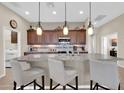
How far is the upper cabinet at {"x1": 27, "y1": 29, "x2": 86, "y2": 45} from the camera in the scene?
9352mm

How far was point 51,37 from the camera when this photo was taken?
9.45 metres

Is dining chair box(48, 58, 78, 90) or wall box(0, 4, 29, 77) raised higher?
wall box(0, 4, 29, 77)

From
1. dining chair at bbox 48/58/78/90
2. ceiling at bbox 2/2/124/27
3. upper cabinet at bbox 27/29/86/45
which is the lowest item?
dining chair at bbox 48/58/78/90

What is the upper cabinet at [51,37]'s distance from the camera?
9.35 meters

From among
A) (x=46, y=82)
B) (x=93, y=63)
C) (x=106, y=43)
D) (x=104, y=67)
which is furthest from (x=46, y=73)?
(x=106, y=43)

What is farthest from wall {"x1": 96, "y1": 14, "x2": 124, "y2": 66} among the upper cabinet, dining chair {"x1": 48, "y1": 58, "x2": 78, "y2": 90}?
dining chair {"x1": 48, "y1": 58, "x2": 78, "y2": 90}

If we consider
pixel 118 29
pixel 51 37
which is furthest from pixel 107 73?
pixel 51 37

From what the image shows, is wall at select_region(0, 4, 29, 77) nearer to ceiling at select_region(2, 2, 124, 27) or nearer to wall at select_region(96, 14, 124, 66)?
ceiling at select_region(2, 2, 124, 27)

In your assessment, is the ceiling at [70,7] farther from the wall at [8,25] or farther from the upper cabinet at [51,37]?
the upper cabinet at [51,37]

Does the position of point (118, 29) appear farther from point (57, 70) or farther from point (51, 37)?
point (57, 70)

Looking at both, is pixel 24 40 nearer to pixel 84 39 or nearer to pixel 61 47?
pixel 61 47

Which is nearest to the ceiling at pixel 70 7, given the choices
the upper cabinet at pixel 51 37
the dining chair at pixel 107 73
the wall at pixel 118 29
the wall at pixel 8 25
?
the wall at pixel 8 25

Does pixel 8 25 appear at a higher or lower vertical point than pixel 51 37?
higher

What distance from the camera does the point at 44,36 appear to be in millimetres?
9484
